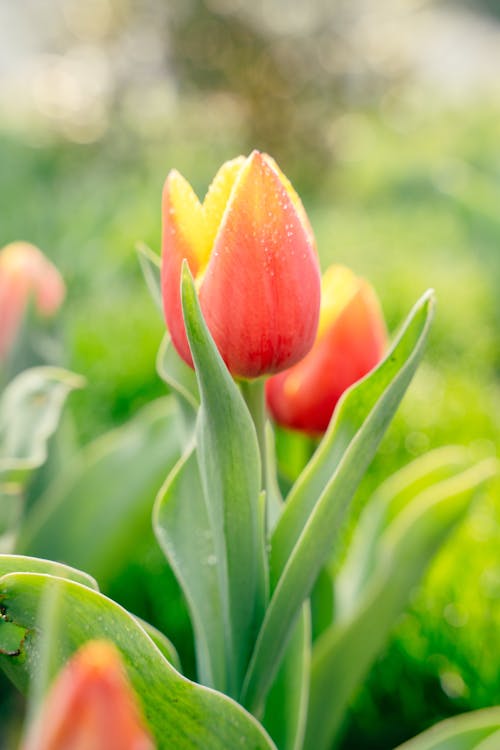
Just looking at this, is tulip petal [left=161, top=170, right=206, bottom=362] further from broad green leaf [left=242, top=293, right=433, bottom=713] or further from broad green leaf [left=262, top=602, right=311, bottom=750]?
broad green leaf [left=262, top=602, right=311, bottom=750]

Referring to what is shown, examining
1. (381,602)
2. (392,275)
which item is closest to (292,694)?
(381,602)

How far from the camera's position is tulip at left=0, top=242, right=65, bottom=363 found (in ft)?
2.41

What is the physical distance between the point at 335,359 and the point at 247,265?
0.24m

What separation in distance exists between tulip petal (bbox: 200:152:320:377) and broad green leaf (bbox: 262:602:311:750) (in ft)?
0.72

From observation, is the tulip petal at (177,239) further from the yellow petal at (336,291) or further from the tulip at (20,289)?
the tulip at (20,289)

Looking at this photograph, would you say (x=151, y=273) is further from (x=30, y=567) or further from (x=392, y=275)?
(x=392, y=275)

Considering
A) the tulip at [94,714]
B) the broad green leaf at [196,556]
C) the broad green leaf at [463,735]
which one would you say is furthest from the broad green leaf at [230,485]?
the tulip at [94,714]

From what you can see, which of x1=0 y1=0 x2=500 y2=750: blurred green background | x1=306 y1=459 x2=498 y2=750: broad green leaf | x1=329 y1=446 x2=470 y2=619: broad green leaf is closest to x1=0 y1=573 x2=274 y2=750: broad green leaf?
x1=306 y1=459 x2=498 y2=750: broad green leaf

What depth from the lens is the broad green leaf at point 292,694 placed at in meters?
0.62

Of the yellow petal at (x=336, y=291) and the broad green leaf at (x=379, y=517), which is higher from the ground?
the yellow petal at (x=336, y=291)

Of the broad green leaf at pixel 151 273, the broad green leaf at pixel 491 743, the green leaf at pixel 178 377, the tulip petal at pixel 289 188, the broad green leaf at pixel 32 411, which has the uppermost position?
the tulip petal at pixel 289 188

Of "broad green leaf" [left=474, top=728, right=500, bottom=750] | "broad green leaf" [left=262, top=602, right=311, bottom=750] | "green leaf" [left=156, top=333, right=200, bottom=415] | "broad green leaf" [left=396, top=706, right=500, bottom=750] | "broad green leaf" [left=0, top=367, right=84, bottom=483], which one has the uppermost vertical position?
"green leaf" [left=156, top=333, right=200, bottom=415]

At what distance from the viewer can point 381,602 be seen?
0.71 meters

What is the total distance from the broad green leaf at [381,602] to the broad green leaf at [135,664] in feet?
0.80
